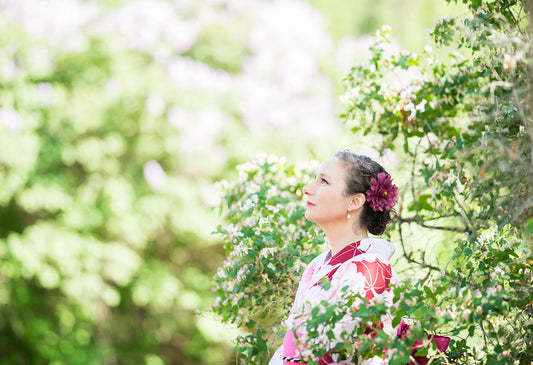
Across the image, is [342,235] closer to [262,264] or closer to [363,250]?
[363,250]

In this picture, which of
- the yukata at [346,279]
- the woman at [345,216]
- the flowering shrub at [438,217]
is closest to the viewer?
the flowering shrub at [438,217]

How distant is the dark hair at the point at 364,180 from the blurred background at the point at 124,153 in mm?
2560

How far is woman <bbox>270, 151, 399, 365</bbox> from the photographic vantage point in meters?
1.78

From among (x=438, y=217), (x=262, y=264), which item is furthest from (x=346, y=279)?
(x=438, y=217)

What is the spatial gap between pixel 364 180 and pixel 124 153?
345 centimetres

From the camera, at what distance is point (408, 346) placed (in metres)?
1.42

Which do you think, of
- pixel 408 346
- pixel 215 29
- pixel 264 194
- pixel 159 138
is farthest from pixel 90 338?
pixel 408 346

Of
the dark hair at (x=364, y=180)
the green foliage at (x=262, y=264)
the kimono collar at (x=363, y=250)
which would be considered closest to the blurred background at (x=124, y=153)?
the green foliage at (x=262, y=264)

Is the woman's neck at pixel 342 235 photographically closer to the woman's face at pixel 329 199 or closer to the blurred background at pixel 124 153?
the woman's face at pixel 329 199

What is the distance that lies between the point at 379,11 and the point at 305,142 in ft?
12.0

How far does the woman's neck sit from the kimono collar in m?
0.03

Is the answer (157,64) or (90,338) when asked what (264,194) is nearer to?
(157,64)

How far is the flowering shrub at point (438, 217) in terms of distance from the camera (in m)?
1.47

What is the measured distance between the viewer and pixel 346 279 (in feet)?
5.49
